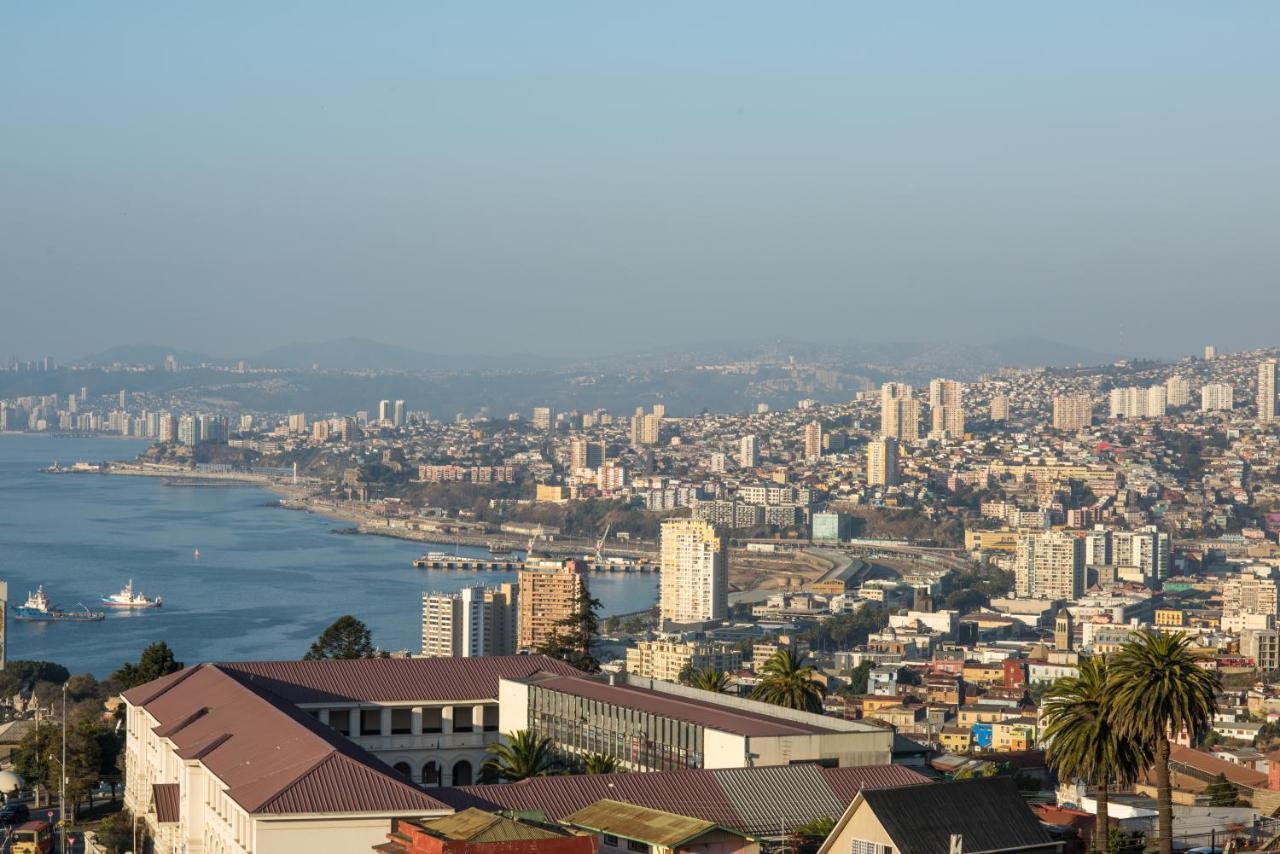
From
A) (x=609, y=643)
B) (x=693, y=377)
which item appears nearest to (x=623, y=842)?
(x=609, y=643)

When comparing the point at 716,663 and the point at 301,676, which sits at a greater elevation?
the point at 301,676

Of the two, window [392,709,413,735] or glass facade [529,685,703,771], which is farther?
window [392,709,413,735]

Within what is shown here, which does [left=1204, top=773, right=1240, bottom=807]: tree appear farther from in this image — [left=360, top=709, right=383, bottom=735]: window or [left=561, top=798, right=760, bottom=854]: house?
[left=360, top=709, right=383, bottom=735]: window

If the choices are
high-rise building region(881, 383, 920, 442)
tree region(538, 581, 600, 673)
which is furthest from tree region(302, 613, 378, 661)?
high-rise building region(881, 383, 920, 442)

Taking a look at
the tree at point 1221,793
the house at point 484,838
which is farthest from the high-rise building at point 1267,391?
the house at point 484,838

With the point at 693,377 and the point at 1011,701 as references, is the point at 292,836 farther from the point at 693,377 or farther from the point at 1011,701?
the point at 693,377

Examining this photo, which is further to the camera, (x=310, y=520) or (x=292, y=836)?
(x=310, y=520)
